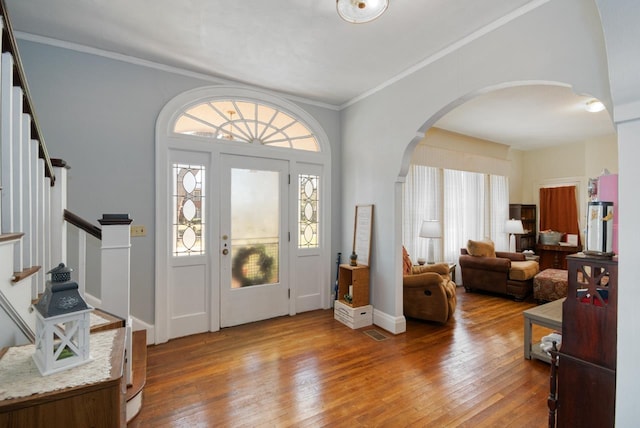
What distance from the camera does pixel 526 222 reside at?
6.49 meters

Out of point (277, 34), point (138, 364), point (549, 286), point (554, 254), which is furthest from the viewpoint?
point (554, 254)

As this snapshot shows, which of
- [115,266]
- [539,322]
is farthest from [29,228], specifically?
[539,322]

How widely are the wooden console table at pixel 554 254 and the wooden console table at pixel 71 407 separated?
7.10 m

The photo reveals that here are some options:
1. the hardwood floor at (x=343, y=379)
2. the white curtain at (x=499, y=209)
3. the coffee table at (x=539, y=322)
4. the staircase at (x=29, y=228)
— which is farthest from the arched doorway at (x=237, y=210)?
the white curtain at (x=499, y=209)

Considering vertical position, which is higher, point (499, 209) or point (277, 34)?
point (277, 34)

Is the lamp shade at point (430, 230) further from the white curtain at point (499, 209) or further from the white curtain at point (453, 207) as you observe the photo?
the white curtain at point (499, 209)

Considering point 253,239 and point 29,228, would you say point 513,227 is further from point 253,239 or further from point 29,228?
point 29,228

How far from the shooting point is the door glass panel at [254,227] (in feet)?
11.6

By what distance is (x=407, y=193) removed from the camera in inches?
193

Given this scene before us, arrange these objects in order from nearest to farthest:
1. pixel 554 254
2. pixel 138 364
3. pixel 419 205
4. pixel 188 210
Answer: pixel 138 364
pixel 188 210
pixel 419 205
pixel 554 254

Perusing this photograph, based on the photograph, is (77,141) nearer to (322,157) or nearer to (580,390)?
(322,157)

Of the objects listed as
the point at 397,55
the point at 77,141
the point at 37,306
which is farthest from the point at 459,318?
the point at 77,141

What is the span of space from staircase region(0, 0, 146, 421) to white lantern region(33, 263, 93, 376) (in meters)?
0.26

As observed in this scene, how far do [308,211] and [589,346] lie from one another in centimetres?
305
